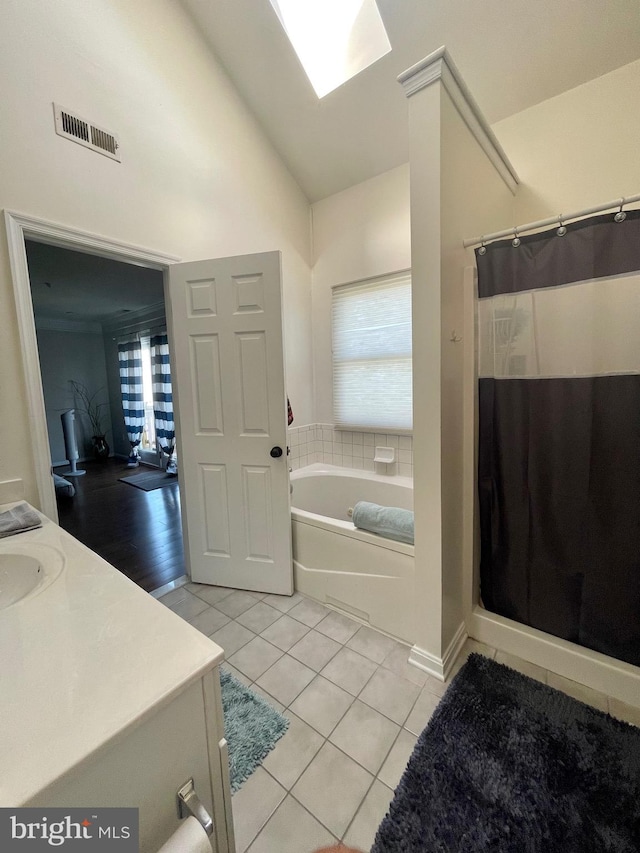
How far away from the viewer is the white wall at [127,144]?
1498 millimetres

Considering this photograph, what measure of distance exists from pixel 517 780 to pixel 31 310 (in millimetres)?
2621

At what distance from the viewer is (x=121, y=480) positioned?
4953 mm

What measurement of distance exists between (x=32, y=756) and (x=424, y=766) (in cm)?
124

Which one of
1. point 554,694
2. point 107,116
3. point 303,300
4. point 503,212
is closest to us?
point 554,694

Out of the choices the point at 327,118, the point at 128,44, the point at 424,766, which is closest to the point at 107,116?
the point at 128,44

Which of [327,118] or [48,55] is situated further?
[327,118]

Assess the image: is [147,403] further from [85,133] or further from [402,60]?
[402,60]

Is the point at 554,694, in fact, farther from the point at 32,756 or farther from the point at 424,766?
the point at 32,756

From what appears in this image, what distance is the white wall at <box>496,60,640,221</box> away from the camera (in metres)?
1.72

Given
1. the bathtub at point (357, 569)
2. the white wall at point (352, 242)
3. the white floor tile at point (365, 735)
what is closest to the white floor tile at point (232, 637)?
the bathtub at point (357, 569)

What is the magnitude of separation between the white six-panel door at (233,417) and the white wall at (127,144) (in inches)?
15.6

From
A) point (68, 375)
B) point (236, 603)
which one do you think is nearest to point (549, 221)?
point (236, 603)

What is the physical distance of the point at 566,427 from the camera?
1396 millimetres

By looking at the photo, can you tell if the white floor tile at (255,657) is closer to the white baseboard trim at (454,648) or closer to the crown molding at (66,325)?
the white baseboard trim at (454,648)
